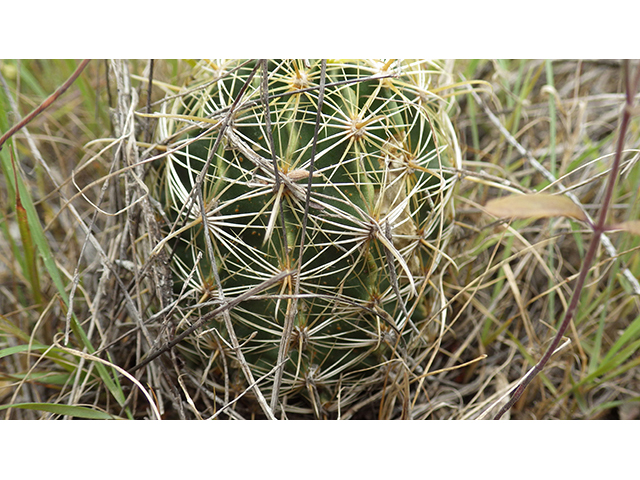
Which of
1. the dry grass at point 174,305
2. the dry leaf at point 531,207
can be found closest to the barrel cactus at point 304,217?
the dry grass at point 174,305

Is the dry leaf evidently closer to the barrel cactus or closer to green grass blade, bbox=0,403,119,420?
the barrel cactus

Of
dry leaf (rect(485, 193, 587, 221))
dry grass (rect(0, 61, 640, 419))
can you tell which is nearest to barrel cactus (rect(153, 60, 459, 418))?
dry grass (rect(0, 61, 640, 419))

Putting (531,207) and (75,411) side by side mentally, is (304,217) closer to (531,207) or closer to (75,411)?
(531,207)

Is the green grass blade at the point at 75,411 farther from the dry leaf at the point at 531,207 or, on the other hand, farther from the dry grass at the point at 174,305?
the dry leaf at the point at 531,207

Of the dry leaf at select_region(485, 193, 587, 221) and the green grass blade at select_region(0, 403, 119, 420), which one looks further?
the green grass blade at select_region(0, 403, 119, 420)

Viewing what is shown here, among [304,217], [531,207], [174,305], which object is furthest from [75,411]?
[531,207]

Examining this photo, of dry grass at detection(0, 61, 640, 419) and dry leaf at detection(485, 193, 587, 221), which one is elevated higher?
dry leaf at detection(485, 193, 587, 221)
